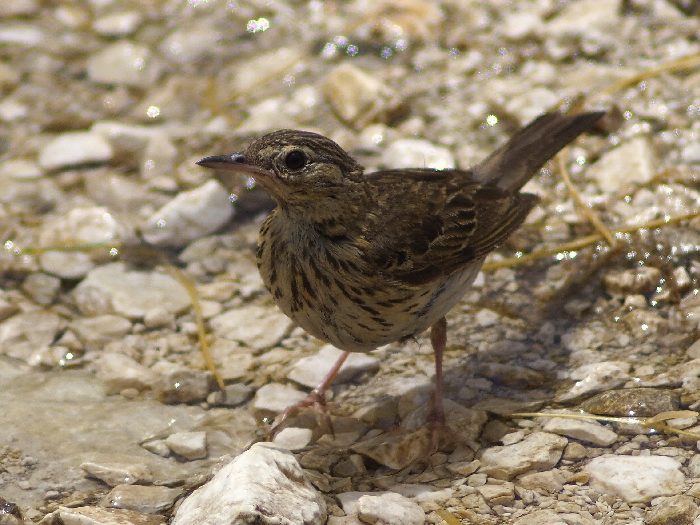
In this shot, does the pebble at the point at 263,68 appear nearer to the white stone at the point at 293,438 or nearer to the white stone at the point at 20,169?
the white stone at the point at 20,169

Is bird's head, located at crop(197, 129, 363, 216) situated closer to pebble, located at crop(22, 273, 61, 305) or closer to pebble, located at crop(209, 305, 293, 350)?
pebble, located at crop(209, 305, 293, 350)

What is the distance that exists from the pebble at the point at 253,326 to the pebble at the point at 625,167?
7.72 ft

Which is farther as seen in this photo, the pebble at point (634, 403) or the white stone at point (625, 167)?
the white stone at point (625, 167)

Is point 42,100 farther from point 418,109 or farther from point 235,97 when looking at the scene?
point 418,109

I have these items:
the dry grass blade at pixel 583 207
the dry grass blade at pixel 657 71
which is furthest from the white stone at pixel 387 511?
the dry grass blade at pixel 657 71

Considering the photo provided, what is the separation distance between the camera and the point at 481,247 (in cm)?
518

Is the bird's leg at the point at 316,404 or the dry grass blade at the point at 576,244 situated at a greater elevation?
the dry grass blade at the point at 576,244

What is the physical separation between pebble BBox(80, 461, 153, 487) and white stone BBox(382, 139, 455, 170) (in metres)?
3.06

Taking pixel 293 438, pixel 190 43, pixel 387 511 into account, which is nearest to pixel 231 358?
pixel 293 438

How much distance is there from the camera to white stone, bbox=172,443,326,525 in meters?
3.75

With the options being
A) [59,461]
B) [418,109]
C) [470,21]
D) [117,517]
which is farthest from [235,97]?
[117,517]

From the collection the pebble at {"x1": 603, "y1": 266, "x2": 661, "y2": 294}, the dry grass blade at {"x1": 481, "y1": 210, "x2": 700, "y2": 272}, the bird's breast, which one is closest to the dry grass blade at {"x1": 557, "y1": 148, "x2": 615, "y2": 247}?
the dry grass blade at {"x1": 481, "y1": 210, "x2": 700, "y2": 272}

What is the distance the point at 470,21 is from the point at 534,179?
6.75ft

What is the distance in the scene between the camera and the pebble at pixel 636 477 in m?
4.14
